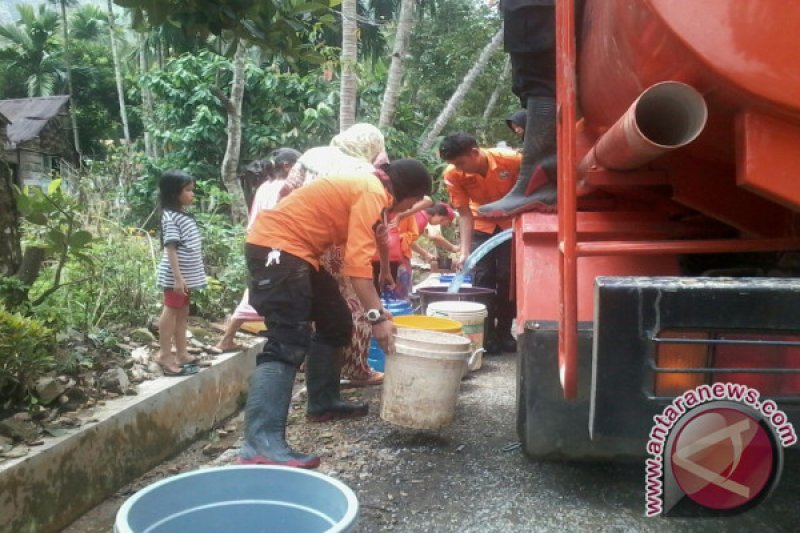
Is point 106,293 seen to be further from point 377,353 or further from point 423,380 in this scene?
point 423,380

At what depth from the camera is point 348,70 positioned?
8.21 m

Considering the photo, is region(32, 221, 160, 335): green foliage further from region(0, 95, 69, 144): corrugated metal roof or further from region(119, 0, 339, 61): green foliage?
region(0, 95, 69, 144): corrugated metal roof

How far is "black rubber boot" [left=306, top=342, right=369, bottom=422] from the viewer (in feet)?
12.4

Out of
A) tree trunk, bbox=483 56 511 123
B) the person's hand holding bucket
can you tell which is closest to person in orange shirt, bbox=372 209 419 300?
the person's hand holding bucket

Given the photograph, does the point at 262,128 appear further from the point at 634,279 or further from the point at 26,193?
the point at 634,279

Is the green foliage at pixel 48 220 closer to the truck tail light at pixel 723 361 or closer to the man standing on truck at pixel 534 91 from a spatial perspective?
the man standing on truck at pixel 534 91

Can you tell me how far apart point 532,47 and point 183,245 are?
249 centimetres

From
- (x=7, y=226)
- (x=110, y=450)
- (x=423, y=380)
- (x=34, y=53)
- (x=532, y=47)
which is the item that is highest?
(x=34, y=53)

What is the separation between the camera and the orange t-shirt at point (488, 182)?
516 centimetres

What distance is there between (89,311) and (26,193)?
0.86 metres

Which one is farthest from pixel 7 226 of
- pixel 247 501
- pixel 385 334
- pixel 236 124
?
pixel 236 124

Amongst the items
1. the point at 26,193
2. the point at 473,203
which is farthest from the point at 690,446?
the point at 473,203

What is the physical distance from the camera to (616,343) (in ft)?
5.14

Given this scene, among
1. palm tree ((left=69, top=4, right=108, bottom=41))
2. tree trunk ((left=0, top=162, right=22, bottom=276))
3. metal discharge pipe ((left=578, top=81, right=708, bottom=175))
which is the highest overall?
Answer: palm tree ((left=69, top=4, right=108, bottom=41))
